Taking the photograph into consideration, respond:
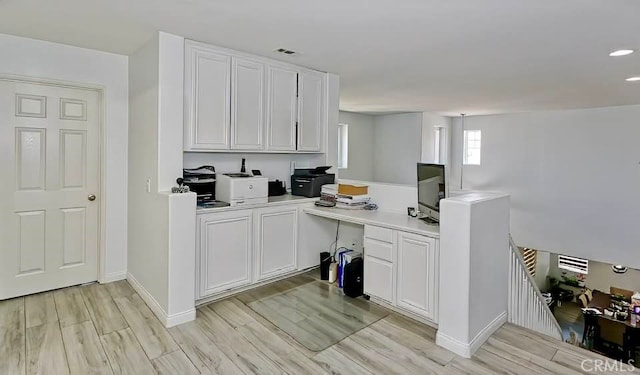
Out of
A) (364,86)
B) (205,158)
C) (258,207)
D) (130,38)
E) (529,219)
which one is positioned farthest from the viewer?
(529,219)

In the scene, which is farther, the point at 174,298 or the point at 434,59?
the point at 434,59

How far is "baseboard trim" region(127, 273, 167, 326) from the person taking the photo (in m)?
2.83

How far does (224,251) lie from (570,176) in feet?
23.4

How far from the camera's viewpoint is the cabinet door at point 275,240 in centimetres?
345

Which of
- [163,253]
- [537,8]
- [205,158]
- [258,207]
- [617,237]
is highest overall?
[537,8]

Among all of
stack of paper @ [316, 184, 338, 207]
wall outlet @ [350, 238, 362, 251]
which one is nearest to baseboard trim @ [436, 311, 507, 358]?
wall outlet @ [350, 238, 362, 251]

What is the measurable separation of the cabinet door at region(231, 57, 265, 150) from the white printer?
358 millimetres

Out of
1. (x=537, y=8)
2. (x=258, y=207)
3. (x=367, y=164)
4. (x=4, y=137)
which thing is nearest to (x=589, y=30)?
(x=537, y=8)

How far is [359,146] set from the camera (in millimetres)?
8094

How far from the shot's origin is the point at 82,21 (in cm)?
273

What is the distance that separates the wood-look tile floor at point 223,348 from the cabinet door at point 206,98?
4.95 ft

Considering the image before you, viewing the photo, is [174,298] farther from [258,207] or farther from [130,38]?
[130,38]

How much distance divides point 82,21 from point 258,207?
2.02 m

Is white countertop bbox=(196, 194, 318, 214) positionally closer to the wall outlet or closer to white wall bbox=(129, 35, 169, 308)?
white wall bbox=(129, 35, 169, 308)
